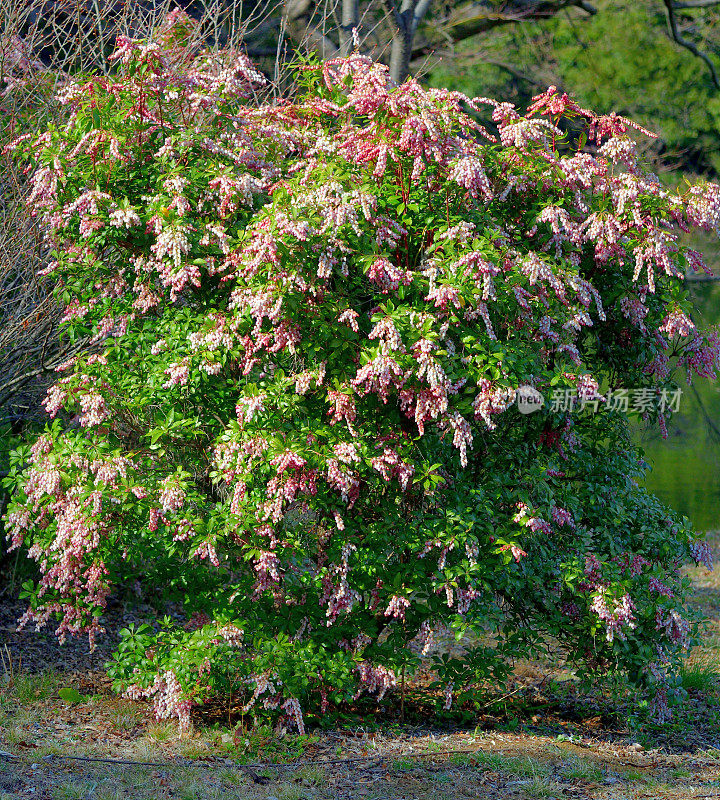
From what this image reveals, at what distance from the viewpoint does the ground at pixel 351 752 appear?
4.08 m

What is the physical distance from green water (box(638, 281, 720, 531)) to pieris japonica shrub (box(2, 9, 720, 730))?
9.59 m

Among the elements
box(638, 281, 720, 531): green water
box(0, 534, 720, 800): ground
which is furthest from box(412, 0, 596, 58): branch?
box(0, 534, 720, 800): ground

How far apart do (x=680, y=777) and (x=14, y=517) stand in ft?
12.0

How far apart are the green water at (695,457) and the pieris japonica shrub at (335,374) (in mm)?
9589

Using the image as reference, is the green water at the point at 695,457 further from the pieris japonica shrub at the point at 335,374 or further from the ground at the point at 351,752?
the pieris japonica shrub at the point at 335,374

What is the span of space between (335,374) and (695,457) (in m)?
15.2

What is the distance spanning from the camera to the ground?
161 inches

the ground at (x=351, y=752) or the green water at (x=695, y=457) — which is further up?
the green water at (x=695, y=457)

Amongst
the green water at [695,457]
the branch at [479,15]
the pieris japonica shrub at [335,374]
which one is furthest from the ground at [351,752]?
the branch at [479,15]

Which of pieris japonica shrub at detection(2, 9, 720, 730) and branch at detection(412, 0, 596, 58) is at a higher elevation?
branch at detection(412, 0, 596, 58)

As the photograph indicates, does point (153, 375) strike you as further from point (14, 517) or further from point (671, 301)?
point (671, 301)

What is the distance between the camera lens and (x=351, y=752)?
4551 millimetres

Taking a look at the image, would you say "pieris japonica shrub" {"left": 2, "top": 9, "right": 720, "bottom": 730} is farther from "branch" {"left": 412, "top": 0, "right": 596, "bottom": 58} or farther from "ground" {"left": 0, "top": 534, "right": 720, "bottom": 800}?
"branch" {"left": 412, "top": 0, "right": 596, "bottom": 58}

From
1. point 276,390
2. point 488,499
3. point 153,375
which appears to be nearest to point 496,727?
point 488,499
